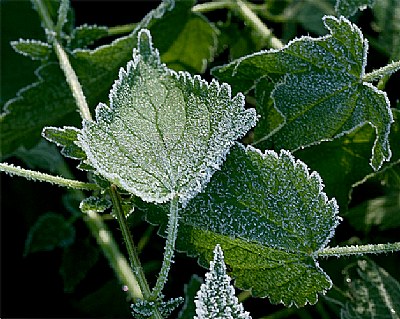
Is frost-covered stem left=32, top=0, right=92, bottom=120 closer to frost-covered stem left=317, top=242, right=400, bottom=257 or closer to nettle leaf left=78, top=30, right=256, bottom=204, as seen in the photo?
nettle leaf left=78, top=30, right=256, bottom=204

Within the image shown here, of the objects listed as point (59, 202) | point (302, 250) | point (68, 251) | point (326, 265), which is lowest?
point (302, 250)

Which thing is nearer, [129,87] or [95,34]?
[129,87]

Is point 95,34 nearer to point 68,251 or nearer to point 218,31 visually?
point 218,31

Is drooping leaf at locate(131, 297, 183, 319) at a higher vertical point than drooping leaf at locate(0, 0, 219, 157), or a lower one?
lower

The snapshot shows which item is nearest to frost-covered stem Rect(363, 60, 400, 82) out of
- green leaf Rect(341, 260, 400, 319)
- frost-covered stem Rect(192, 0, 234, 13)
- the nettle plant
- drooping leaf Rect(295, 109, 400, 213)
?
the nettle plant

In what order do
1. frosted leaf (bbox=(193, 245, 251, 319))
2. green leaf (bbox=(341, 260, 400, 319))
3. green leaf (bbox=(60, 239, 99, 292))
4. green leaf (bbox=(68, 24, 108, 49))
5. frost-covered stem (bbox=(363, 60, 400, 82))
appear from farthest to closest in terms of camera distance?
1. green leaf (bbox=(60, 239, 99, 292))
2. green leaf (bbox=(68, 24, 108, 49))
3. green leaf (bbox=(341, 260, 400, 319))
4. frost-covered stem (bbox=(363, 60, 400, 82))
5. frosted leaf (bbox=(193, 245, 251, 319))

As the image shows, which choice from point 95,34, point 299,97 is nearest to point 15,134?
point 95,34

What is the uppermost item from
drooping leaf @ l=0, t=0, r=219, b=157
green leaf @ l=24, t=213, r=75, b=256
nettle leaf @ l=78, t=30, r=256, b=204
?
drooping leaf @ l=0, t=0, r=219, b=157
